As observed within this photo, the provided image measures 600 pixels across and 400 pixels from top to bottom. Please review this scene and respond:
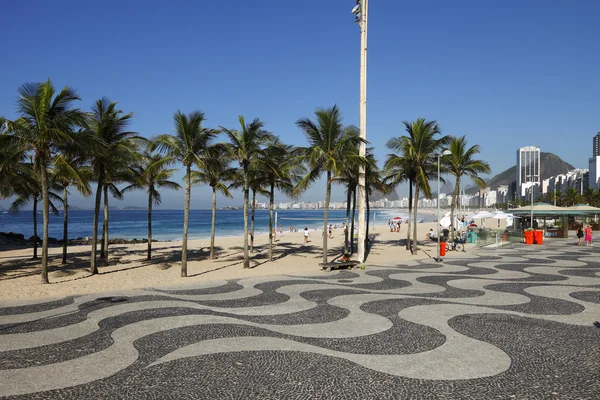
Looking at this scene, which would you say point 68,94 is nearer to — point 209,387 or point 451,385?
point 209,387

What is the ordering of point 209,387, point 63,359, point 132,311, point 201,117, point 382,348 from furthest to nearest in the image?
point 201,117 < point 132,311 < point 382,348 < point 63,359 < point 209,387

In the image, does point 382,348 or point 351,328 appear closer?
point 382,348

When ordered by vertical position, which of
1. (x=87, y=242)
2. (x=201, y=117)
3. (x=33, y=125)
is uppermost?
(x=201, y=117)

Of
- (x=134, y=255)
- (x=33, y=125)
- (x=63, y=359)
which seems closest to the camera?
(x=63, y=359)

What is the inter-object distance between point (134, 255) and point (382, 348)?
77.4 ft

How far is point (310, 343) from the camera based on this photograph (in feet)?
26.6

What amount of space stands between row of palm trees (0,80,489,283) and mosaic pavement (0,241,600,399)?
5.98 metres

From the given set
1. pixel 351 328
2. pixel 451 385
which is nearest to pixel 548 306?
pixel 351 328

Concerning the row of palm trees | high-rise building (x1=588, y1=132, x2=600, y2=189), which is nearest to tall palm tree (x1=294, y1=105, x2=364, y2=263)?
the row of palm trees

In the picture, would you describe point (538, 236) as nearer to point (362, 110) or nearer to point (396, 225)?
point (362, 110)

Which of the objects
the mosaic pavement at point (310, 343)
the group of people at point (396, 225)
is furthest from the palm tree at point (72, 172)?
the group of people at point (396, 225)

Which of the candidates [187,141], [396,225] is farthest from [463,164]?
[396,225]

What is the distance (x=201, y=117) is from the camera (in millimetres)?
17484

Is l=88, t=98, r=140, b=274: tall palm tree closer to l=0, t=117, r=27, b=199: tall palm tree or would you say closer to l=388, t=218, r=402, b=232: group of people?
l=0, t=117, r=27, b=199: tall palm tree
